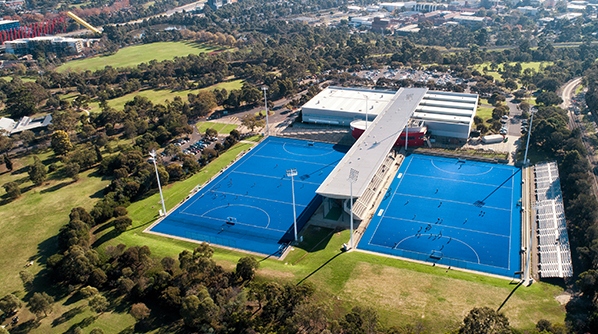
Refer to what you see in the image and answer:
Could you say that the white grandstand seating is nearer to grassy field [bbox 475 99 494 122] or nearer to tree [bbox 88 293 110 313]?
grassy field [bbox 475 99 494 122]

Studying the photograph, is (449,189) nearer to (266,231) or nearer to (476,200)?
(476,200)

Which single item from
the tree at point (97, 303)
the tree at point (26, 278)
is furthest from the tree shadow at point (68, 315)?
the tree at point (26, 278)

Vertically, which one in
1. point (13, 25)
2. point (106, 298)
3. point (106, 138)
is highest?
point (13, 25)

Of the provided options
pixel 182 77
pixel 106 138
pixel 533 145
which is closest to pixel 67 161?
pixel 106 138

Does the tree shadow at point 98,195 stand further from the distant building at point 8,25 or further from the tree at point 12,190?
the distant building at point 8,25

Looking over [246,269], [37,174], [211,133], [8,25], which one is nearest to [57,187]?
[37,174]

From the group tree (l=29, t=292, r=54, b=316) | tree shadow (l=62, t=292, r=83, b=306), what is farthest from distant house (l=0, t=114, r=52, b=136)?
tree (l=29, t=292, r=54, b=316)

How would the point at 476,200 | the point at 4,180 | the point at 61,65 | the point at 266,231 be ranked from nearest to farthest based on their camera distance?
1. the point at 266,231
2. the point at 476,200
3. the point at 4,180
4. the point at 61,65
